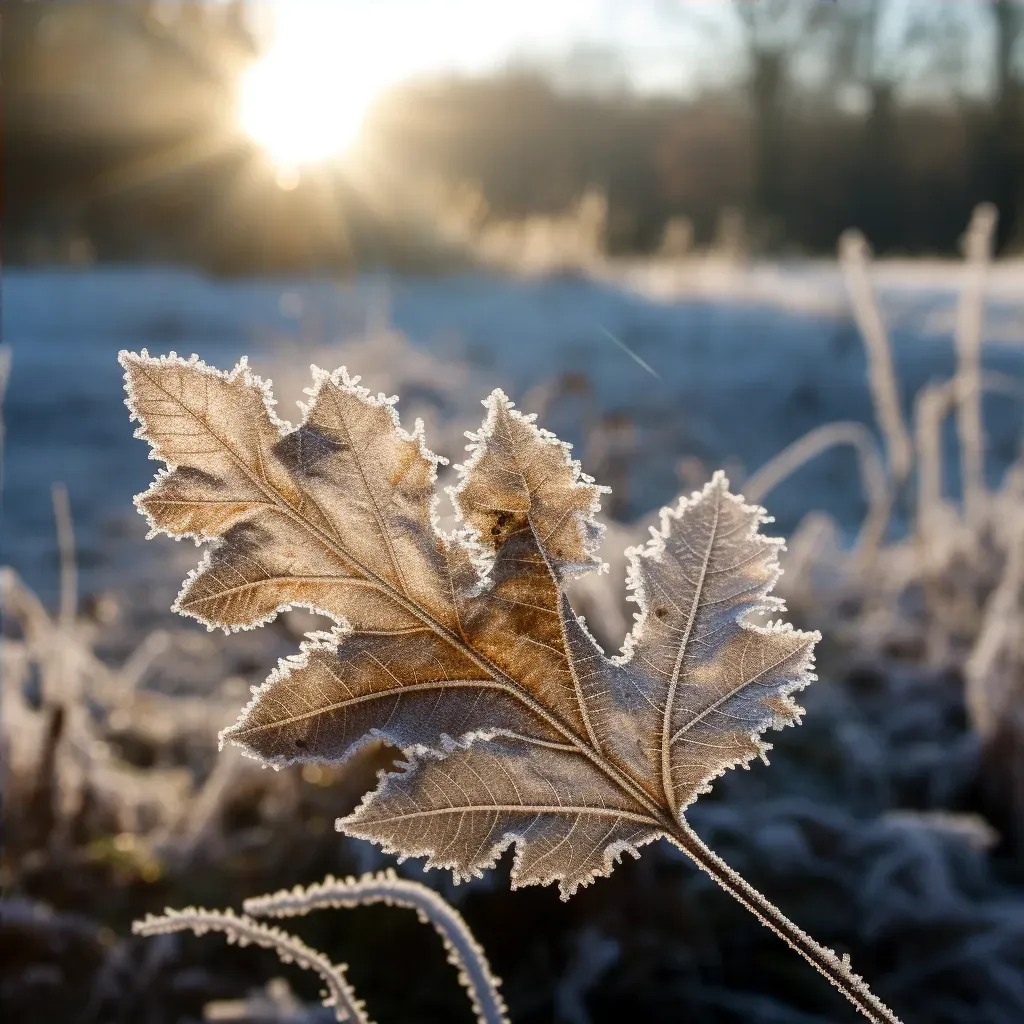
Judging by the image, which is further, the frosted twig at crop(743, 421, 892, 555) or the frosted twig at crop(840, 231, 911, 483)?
the frosted twig at crop(743, 421, 892, 555)

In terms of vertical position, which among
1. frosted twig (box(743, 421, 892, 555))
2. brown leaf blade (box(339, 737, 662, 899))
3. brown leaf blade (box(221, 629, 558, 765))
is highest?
frosted twig (box(743, 421, 892, 555))

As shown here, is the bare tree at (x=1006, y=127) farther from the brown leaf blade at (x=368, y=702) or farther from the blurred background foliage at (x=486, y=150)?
the brown leaf blade at (x=368, y=702)

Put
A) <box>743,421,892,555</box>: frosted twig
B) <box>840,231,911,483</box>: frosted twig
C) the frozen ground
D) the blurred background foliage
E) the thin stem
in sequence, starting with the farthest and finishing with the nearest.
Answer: the blurred background foliage < the frozen ground < <box>743,421,892,555</box>: frosted twig < <box>840,231,911,483</box>: frosted twig < the thin stem

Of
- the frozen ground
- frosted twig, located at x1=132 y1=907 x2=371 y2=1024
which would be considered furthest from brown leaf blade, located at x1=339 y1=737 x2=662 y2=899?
the frozen ground

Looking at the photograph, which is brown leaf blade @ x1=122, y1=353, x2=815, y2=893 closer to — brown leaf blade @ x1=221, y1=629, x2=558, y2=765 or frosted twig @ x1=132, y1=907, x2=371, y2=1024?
brown leaf blade @ x1=221, y1=629, x2=558, y2=765

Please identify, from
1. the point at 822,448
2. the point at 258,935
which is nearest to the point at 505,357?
the point at 822,448

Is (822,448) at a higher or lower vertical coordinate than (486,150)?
lower

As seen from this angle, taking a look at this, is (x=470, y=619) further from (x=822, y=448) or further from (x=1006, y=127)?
(x=1006, y=127)
